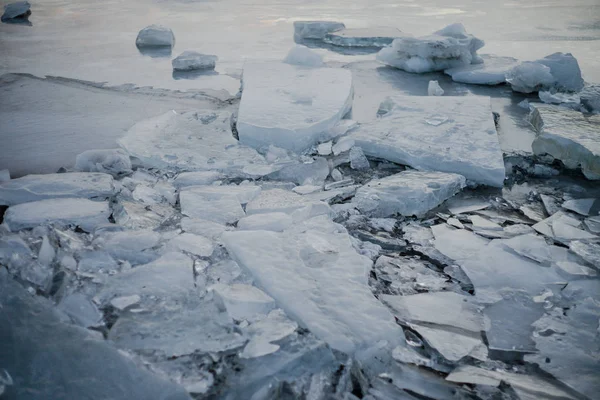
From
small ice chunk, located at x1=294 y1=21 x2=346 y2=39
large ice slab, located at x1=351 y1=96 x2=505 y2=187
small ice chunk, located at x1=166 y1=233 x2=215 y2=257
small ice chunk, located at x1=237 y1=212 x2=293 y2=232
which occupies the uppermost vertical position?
small ice chunk, located at x1=294 y1=21 x2=346 y2=39

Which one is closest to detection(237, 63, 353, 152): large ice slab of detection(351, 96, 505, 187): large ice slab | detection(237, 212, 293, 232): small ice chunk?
detection(351, 96, 505, 187): large ice slab

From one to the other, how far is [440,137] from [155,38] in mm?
3652

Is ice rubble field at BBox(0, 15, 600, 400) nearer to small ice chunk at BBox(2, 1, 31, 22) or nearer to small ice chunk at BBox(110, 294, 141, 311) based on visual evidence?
small ice chunk at BBox(110, 294, 141, 311)

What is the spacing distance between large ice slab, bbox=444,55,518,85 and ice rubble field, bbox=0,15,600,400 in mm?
1064

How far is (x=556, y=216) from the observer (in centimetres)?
168

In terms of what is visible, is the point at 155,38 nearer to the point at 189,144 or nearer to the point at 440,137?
the point at 189,144

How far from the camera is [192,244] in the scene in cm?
143

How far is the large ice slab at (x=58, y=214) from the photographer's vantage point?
57.7 inches

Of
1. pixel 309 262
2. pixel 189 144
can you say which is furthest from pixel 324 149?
pixel 309 262

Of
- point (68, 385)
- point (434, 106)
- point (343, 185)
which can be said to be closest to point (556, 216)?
point (343, 185)

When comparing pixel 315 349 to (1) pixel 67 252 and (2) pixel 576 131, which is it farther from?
(2) pixel 576 131

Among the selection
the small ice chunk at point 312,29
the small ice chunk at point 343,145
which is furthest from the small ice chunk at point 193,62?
the small ice chunk at point 343,145

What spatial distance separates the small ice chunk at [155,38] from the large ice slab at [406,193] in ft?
12.1

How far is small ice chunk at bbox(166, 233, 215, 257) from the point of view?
140 cm
